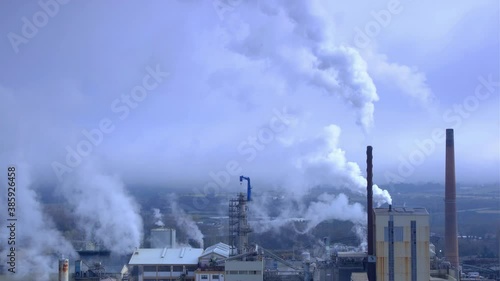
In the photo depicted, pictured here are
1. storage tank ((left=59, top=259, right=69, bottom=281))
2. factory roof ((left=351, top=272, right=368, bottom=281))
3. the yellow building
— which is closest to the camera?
factory roof ((left=351, top=272, right=368, bottom=281))

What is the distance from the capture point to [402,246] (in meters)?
18.4

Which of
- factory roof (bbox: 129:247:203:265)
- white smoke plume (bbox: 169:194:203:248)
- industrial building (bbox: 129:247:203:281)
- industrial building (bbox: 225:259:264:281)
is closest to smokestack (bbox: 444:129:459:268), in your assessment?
industrial building (bbox: 225:259:264:281)

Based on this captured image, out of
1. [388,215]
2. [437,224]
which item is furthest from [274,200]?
[388,215]

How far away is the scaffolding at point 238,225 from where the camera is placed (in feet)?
73.9

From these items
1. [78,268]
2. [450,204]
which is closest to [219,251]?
[78,268]

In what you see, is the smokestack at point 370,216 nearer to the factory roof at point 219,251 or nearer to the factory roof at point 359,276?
the factory roof at point 359,276

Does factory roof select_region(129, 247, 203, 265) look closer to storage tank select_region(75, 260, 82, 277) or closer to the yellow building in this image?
storage tank select_region(75, 260, 82, 277)

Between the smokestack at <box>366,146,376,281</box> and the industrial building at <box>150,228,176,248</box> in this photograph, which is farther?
the industrial building at <box>150,228,176,248</box>

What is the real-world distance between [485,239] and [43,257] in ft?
92.6

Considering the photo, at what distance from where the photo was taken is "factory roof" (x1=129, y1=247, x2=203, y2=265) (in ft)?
73.7

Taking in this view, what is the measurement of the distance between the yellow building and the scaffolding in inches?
221

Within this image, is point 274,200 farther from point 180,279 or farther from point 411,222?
point 411,222

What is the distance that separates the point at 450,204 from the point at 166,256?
12.2 m

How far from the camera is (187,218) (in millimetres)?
40875
